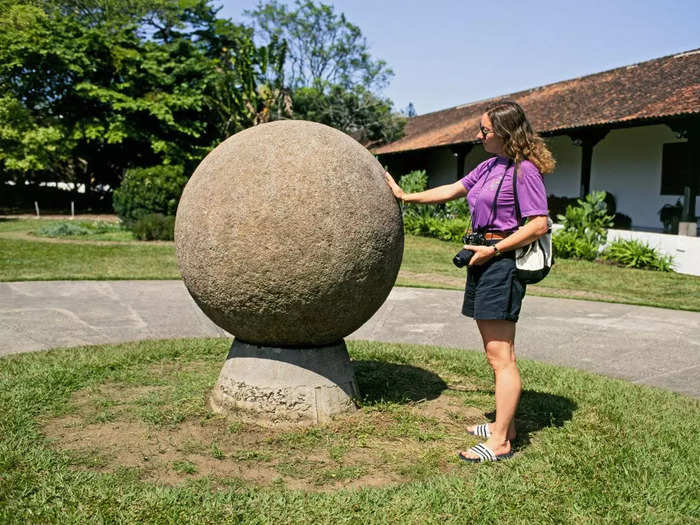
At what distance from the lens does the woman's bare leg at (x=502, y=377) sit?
3582 mm

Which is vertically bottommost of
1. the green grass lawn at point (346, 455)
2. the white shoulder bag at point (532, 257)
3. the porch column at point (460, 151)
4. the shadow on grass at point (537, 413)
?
the shadow on grass at point (537, 413)

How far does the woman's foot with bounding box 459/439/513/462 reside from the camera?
357 cm

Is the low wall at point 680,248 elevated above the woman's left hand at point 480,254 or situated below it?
below

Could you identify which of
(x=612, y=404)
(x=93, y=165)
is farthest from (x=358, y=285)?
(x=93, y=165)

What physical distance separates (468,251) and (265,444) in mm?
1684

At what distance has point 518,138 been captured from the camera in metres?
3.51

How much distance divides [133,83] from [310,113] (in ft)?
27.9

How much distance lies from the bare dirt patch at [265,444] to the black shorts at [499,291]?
2.91 feet

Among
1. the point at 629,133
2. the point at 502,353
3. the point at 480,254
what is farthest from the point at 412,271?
the point at 480,254

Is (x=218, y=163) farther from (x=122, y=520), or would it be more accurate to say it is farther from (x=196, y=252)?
(x=122, y=520)

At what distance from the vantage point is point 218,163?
4004 millimetres

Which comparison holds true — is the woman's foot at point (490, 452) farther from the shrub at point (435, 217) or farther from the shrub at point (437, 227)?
the shrub at point (435, 217)

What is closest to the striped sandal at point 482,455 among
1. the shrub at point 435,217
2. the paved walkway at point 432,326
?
the paved walkway at point 432,326

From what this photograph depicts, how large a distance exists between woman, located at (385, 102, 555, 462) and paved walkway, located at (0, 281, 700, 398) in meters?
2.57
